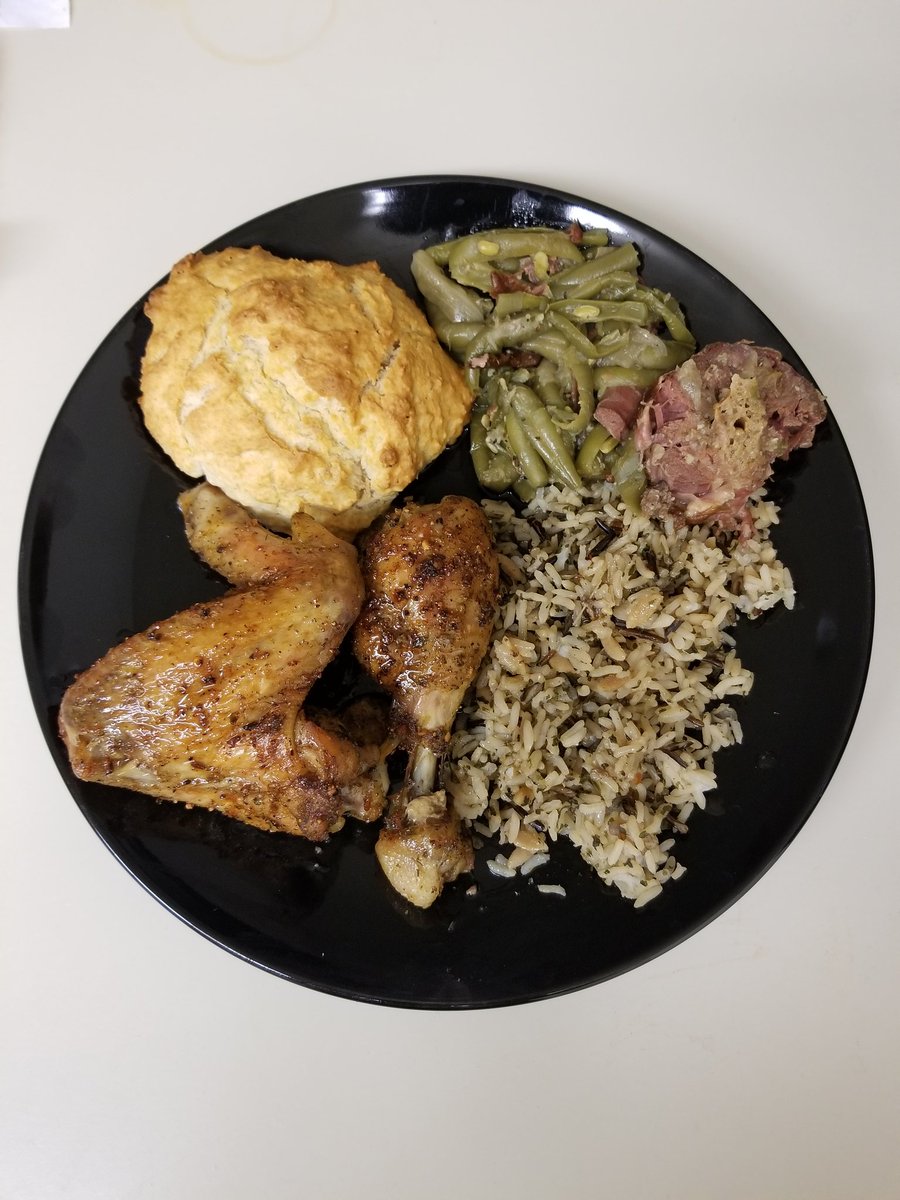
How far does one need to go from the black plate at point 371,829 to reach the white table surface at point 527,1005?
0.54 m

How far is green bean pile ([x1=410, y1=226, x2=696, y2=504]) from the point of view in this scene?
310cm

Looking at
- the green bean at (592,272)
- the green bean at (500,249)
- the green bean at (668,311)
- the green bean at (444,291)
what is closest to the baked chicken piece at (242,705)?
the green bean at (444,291)

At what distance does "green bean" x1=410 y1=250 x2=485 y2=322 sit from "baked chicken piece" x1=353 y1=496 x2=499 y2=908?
80cm

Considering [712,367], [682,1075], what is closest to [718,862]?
[682,1075]

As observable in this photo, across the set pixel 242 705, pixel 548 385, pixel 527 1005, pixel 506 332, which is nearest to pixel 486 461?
pixel 548 385

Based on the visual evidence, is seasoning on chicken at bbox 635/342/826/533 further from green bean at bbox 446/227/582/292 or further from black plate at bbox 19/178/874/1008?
green bean at bbox 446/227/582/292

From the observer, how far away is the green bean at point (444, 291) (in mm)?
3221

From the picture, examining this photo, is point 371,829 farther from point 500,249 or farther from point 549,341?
point 500,249

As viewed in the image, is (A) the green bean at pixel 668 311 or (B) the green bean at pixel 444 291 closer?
(A) the green bean at pixel 668 311

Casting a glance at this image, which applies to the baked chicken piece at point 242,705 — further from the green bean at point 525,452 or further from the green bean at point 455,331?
the green bean at point 455,331

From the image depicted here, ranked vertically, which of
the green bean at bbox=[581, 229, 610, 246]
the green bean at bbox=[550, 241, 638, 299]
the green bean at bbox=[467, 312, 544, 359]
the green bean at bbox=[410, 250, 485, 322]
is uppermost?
the green bean at bbox=[581, 229, 610, 246]

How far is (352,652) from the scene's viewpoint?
3051 mm

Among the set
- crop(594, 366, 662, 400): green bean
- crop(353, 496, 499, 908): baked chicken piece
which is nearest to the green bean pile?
crop(594, 366, 662, 400): green bean

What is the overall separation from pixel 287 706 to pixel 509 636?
801 millimetres
